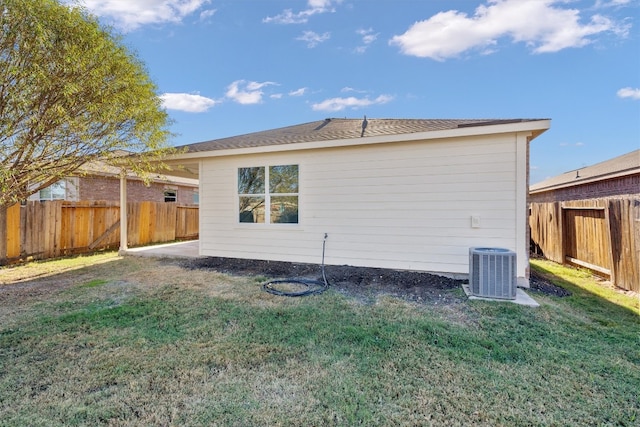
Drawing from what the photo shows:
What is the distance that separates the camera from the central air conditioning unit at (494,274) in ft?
14.7

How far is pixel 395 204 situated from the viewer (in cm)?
602

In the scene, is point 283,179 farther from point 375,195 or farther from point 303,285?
point 303,285

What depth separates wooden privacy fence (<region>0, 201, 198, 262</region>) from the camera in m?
7.55

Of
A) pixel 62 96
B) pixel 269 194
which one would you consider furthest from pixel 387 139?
pixel 62 96

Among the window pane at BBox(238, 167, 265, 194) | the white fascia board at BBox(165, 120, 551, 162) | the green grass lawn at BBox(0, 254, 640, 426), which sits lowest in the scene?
the green grass lawn at BBox(0, 254, 640, 426)

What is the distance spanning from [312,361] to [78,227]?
9198 mm

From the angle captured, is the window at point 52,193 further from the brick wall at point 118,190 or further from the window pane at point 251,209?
→ the window pane at point 251,209

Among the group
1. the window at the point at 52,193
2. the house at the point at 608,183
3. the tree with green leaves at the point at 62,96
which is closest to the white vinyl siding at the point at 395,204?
the tree with green leaves at the point at 62,96

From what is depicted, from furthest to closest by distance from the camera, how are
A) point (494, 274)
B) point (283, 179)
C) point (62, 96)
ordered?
point (283, 179)
point (62, 96)
point (494, 274)

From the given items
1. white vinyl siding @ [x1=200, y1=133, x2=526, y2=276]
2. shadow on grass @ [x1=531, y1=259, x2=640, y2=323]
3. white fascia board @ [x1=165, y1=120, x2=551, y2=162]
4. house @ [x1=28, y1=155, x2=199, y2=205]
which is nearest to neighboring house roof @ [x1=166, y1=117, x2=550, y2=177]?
white fascia board @ [x1=165, y1=120, x2=551, y2=162]

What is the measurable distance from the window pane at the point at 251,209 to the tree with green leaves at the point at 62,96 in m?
2.33

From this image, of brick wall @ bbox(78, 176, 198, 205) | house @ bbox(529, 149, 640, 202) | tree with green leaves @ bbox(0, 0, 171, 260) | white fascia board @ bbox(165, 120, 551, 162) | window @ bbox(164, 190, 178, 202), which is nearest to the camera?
tree with green leaves @ bbox(0, 0, 171, 260)

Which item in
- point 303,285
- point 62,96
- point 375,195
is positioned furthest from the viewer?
point 375,195

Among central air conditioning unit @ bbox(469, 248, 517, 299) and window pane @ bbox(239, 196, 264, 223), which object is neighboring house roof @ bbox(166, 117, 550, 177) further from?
central air conditioning unit @ bbox(469, 248, 517, 299)
